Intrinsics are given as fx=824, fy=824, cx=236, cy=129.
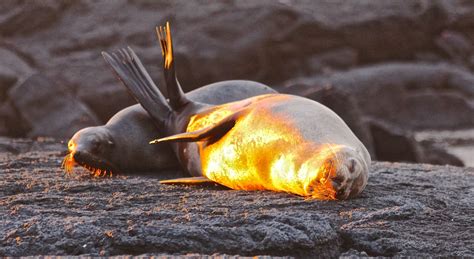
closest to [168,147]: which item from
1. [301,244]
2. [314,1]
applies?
[301,244]

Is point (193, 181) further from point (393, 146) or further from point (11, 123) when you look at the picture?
point (11, 123)

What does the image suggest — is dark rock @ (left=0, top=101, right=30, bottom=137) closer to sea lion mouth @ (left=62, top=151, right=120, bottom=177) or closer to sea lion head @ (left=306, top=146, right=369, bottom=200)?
sea lion mouth @ (left=62, top=151, right=120, bottom=177)

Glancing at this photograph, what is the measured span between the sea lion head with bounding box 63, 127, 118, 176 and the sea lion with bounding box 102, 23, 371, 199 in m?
0.45

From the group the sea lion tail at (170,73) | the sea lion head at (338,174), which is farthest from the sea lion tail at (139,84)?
the sea lion head at (338,174)

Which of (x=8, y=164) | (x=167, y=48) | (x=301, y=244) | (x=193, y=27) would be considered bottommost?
(x=193, y=27)

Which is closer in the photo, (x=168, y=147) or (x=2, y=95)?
(x=168, y=147)

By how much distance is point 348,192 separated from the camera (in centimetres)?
372

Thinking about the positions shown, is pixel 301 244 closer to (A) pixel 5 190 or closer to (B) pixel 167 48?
(A) pixel 5 190

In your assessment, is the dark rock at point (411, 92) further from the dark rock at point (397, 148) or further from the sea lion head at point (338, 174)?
the sea lion head at point (338, 174)

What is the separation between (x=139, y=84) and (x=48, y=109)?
5630 mm

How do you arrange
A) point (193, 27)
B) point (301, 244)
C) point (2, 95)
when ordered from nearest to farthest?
1. point (301, 244)
2. point (2, 95)
3. point (193, 27)

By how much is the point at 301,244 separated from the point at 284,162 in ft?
2.69

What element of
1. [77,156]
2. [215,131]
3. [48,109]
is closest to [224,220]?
[215,131]

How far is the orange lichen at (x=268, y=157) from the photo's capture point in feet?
11.9
